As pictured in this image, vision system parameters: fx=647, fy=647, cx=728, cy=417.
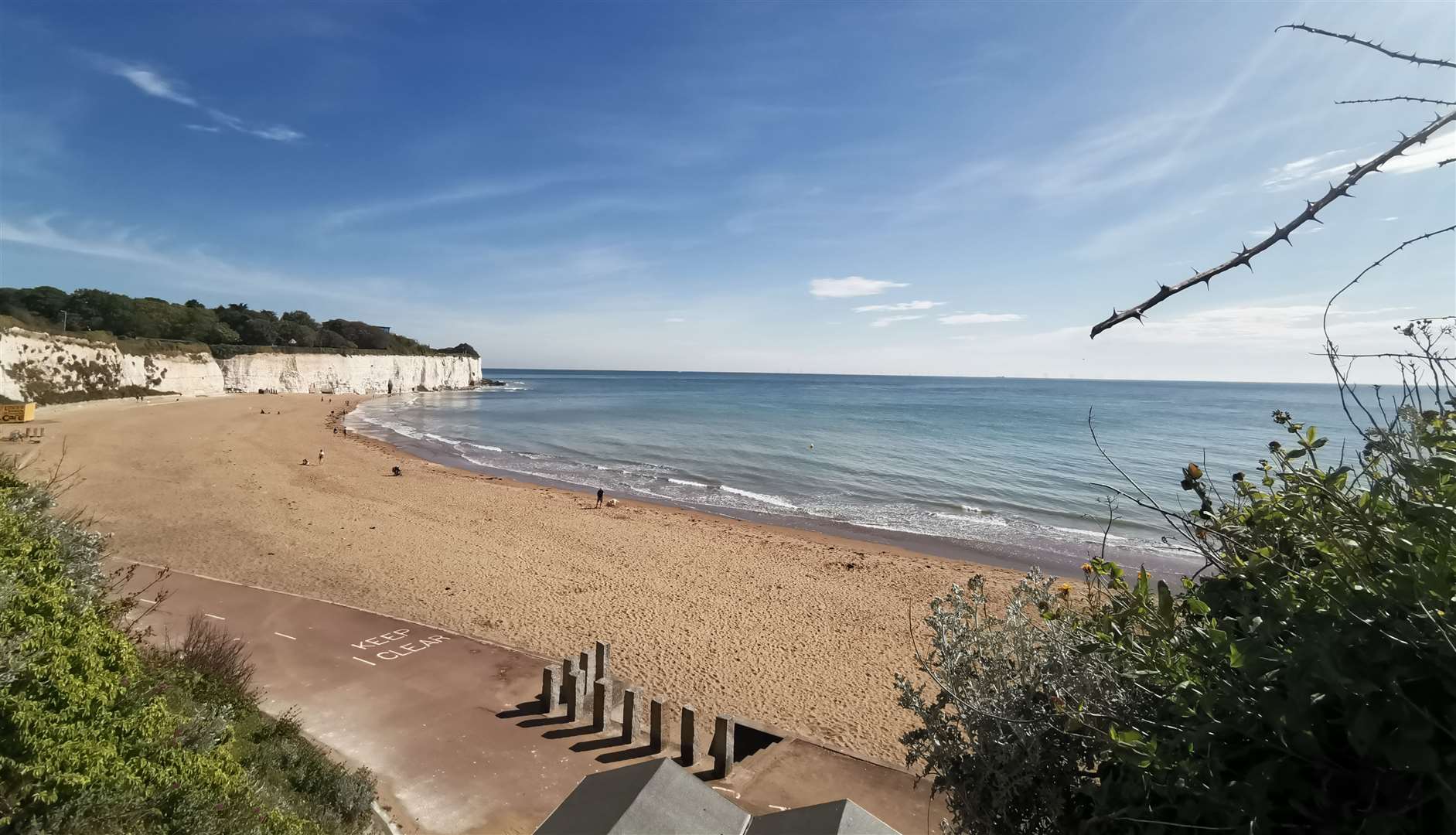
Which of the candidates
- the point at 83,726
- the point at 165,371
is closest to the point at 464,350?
the point at 165,371

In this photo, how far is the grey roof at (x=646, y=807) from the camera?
6.93 ft

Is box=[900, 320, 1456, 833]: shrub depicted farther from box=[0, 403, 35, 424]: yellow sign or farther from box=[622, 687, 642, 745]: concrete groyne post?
box=[0, 403, 35, 424]: yellow sign

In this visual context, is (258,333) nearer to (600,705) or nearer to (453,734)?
(453,734)

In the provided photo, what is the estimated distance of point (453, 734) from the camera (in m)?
7.42

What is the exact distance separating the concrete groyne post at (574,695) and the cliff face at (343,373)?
72.6 m

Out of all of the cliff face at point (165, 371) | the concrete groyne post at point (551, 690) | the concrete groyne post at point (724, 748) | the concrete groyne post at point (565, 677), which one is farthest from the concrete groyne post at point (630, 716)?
the cliff face at point (165, 371)

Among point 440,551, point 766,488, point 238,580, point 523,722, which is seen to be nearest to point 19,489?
point 523,722

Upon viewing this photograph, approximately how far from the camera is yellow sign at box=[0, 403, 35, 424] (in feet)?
104

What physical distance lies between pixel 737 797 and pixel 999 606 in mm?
10558

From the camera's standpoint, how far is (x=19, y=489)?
4270 millimetres

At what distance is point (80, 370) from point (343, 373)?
40244 millimetres

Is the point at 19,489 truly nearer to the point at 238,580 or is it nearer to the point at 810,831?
the point at 810,831

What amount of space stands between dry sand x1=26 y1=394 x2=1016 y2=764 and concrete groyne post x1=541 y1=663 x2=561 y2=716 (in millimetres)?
2279

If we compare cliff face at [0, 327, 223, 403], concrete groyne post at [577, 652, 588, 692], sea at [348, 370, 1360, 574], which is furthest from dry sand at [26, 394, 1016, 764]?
cliff face at [0, 327, 223, 403]
